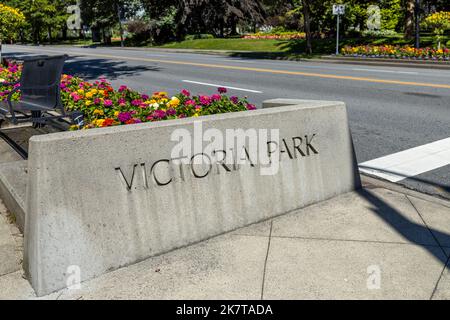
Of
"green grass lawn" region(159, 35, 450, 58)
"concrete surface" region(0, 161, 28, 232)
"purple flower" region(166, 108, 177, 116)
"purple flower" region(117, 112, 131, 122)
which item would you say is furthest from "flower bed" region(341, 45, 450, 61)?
"concrete surface" region(0, 161, 28, 232)

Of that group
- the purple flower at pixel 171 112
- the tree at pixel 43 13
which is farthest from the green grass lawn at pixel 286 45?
the tree at pixel 43 13

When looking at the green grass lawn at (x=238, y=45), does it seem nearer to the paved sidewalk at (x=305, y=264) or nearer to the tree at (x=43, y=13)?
the paved sidewalk at (x=305, y=264)

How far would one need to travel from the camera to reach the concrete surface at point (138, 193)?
2.99 m

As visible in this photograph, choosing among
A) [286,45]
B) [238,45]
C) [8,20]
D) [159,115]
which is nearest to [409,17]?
[286,45]

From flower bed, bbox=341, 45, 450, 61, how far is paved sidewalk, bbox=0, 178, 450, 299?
1703 centimetres

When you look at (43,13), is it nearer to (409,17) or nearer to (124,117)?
(409,17)

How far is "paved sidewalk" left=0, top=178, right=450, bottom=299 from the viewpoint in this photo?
299 centimetres

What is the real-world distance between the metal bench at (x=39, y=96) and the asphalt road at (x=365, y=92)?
12.9ft

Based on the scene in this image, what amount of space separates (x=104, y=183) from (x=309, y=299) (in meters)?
1.58

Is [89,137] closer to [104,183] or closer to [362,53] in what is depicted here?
[104,183]

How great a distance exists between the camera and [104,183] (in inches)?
126

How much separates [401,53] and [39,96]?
18.2 metres

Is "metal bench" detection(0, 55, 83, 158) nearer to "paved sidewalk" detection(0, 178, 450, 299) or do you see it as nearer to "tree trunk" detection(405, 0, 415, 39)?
"paved sidewalk" detection(0, 178, 450, 299)

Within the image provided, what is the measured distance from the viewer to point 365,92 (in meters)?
11.2
